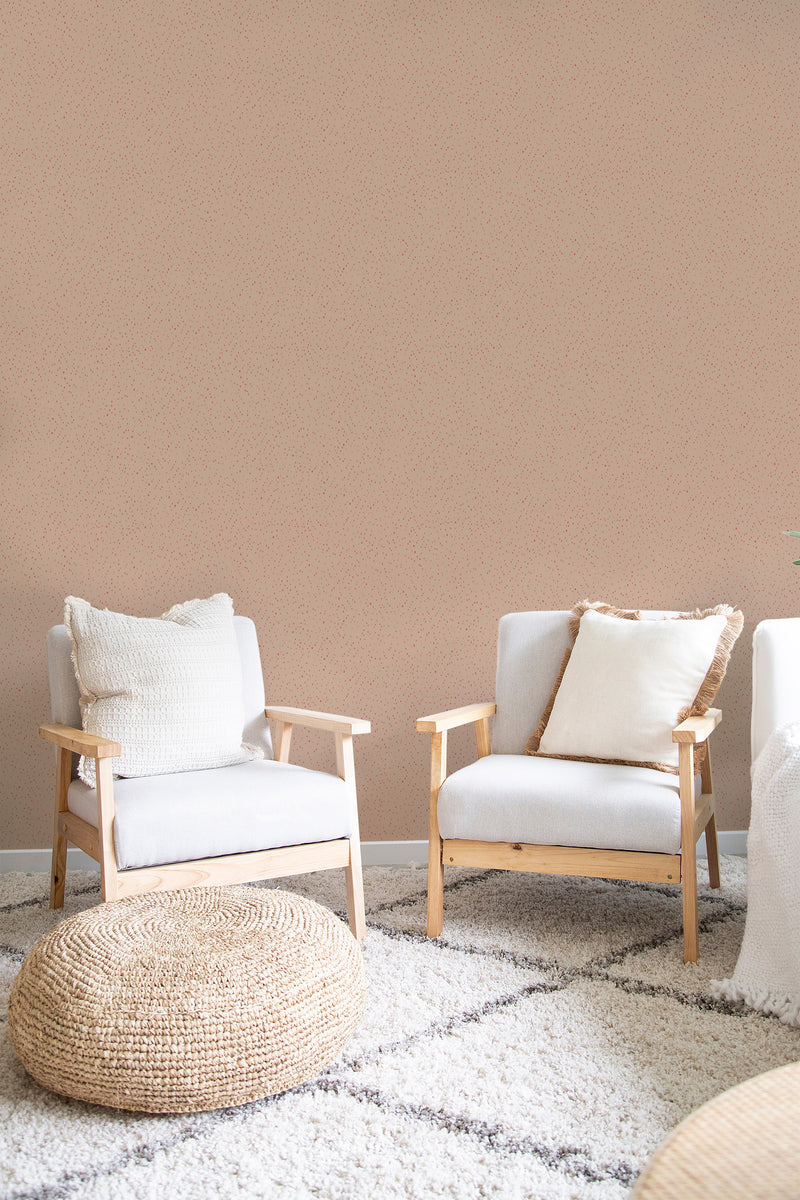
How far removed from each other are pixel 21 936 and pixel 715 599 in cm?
223

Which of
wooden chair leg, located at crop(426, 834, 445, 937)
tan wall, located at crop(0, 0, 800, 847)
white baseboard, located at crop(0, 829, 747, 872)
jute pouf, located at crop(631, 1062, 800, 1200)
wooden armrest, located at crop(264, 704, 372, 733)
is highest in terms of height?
tan wall, located at crop(0, 0, 800, 847)

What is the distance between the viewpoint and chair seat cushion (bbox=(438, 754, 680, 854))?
2.01 m

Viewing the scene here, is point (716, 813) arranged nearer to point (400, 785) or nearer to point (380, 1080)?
point (400, 785)

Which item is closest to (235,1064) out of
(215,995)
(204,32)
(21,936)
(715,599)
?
(215,995)

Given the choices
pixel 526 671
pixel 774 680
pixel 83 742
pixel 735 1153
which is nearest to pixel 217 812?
pixel 83 742

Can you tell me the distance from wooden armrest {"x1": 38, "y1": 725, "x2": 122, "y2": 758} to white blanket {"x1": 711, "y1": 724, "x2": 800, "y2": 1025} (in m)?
1.35

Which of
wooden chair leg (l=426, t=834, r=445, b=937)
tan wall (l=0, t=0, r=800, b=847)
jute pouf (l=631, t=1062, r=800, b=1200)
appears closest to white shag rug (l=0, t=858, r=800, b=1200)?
wooden chair leg (l=426, t=834, r=445, b=937)

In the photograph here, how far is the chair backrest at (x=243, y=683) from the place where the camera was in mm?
2410

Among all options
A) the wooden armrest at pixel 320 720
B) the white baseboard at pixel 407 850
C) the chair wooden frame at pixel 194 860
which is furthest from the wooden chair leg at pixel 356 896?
the white baseboard at pixel 407 850

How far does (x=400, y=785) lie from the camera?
2.96 metres

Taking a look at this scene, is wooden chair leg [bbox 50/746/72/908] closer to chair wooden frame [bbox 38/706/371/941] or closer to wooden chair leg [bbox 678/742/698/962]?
chair wooden frame [bbox 38/706/371/941]

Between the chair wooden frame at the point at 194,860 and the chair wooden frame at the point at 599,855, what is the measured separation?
19 centimetres

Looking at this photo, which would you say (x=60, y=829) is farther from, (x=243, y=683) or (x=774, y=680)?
(x=774, y=680)

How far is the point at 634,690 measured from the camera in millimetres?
2301
